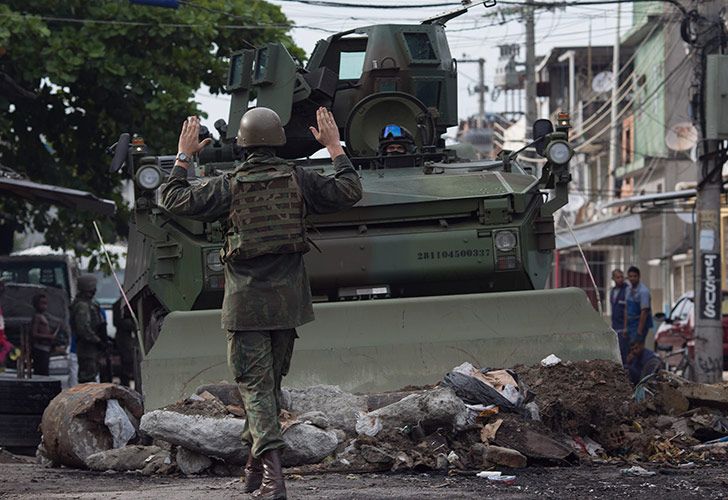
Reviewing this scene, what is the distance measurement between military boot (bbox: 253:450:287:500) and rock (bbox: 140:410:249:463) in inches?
48.3

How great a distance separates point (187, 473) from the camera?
8992 millimetres

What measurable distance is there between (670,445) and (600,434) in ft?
1.37

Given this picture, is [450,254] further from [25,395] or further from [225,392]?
[25,395]

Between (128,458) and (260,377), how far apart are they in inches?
77.6

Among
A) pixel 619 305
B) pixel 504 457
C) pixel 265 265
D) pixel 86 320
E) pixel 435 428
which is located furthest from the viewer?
pixel 619 305

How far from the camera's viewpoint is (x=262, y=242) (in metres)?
7.79

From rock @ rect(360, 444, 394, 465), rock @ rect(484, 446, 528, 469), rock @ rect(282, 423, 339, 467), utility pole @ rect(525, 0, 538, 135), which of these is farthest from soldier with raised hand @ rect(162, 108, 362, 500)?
utility pole @ rect(525, 0, 538, 135)

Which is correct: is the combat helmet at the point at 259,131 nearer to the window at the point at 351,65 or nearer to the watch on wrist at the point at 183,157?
the watch on wrist at the point at 183,157

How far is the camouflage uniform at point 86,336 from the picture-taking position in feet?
57.9

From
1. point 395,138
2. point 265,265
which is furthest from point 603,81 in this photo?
point 265,265

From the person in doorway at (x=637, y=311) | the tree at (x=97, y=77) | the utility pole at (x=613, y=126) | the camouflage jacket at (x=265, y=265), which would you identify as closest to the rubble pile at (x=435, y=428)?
the camouflage jacket at (x=265, y=265)

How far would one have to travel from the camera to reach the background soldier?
1767 centimetres

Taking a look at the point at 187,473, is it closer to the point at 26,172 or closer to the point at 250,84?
the point at 250,84

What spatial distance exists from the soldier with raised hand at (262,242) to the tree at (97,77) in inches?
486
